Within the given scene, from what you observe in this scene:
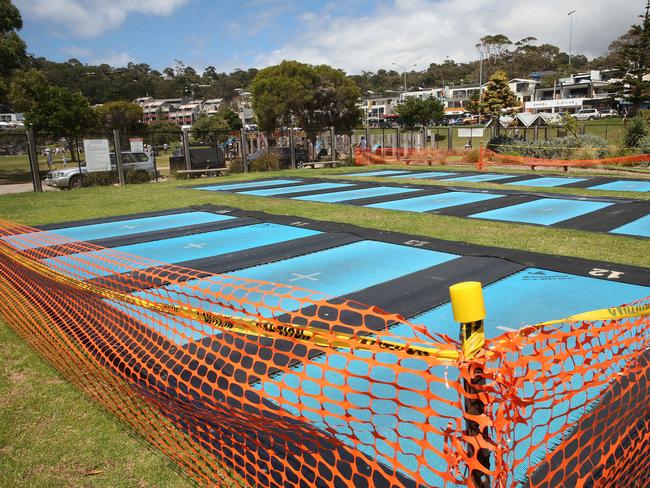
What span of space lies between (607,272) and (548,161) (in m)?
15.6

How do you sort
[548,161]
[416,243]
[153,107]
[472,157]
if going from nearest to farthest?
[416,243] → [548,161] → [472,157] → [153,107]

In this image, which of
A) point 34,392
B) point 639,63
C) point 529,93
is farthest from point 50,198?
point 529,93

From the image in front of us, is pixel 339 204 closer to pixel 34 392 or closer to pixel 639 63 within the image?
pixel 34 392

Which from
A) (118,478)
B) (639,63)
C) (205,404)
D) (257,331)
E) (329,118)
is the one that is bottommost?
(118,478)

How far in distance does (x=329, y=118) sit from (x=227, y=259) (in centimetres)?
2297

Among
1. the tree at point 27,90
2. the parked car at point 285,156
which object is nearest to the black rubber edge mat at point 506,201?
the parked car at point 285,156

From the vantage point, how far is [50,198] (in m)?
14.7

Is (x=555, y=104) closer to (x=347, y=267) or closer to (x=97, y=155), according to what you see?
(x=97, y=155)

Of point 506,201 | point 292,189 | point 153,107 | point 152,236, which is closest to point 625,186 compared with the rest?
point 506,201

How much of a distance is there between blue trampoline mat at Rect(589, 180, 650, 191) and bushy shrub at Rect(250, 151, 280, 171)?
1324cm

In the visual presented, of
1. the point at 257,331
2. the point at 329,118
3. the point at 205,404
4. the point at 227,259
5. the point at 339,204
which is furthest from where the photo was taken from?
the point at 329,118

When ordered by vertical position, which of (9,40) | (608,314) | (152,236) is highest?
(9,40)

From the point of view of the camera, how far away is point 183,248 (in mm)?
8023

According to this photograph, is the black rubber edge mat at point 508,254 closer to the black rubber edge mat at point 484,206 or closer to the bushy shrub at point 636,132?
the black rubber edge mat at point 484,206
